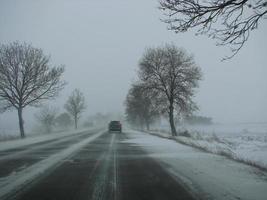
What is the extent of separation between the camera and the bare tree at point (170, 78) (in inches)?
1415

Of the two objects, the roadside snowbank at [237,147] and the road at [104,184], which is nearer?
the road at [104,184]

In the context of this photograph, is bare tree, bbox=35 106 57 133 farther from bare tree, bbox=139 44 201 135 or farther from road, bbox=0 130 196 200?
road, bbox=0 130 196 200

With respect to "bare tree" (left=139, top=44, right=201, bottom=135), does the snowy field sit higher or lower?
lower

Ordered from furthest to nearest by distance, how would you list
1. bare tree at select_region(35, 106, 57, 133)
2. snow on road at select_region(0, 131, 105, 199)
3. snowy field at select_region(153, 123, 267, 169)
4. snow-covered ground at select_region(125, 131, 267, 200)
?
bare tree at select_region(35, 106, 57, 133) < snowy field at select_region(153, 123, 267, 169) < snow on road at select_region(0, 131, 105, 199) < snow-covered ground at select_region(125, 131, 267, 200)

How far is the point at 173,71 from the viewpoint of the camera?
36656 millimetres

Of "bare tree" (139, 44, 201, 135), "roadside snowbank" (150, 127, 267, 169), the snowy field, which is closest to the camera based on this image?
"roadside snowbank" (150, 127, 267, 169)

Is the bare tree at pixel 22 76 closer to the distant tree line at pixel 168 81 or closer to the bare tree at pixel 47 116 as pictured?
the distant tree line at pixel 168 81

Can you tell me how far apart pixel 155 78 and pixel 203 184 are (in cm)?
3075

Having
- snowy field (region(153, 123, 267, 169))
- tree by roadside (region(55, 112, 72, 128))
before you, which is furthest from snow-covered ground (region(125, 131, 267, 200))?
tree by roadside (region(55, 112, 72, 128))

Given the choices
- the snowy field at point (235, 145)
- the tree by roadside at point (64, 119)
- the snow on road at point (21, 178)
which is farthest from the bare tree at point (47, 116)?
the snow on road at point (21, 178)

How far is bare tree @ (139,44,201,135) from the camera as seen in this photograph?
1415 inches

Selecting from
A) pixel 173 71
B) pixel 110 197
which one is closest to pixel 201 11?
pixel 110 197

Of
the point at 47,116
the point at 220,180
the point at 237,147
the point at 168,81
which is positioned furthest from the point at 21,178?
the point at 47,116

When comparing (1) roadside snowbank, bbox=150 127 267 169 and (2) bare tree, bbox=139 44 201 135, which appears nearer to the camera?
(1) roadside snowbank, bbox=150 127 267 169
